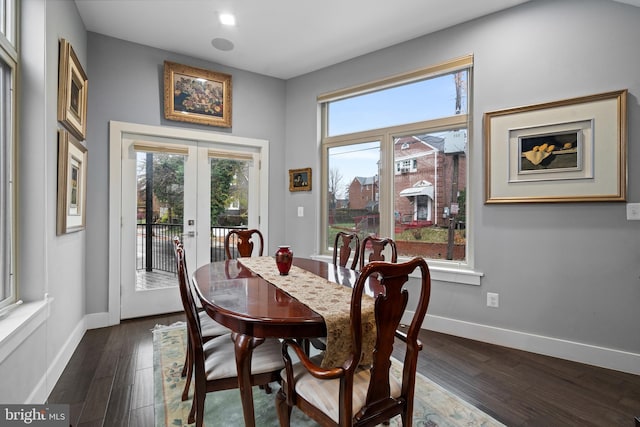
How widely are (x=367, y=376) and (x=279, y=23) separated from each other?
10.3ft

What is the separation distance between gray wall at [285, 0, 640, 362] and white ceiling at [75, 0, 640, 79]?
0.22 metres

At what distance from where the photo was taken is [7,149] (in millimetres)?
1796

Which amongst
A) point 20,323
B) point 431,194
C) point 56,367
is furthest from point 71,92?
point 431,194

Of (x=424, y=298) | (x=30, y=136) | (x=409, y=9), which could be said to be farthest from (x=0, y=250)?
(x=409, y=9)

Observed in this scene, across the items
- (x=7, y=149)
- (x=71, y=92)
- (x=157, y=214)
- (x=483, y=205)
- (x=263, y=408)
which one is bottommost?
(x=263, y=408)

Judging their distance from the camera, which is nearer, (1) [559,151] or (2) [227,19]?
(1) [559,151]

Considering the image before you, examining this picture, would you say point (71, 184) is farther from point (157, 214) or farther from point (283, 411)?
point (283, 411)

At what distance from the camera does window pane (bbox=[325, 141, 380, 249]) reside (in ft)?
12.3

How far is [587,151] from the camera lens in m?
2.53

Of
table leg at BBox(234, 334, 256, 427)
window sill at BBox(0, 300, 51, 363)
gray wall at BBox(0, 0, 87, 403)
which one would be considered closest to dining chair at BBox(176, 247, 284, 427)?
table leg at BBox(234, 334, 256, 427)

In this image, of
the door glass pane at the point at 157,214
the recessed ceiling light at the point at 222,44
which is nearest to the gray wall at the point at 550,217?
the recessed ceiling light at the point at 222,44

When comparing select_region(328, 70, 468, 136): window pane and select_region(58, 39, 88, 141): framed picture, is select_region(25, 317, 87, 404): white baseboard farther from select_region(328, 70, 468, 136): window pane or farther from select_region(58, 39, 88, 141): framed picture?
select_region(328, 70, 468, 136): window pane

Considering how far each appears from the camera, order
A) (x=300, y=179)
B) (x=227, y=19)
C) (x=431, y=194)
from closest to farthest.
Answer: (x=227, y=19) → (x=431, y=194) → (x=300, y=179)

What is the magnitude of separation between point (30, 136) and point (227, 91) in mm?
2368
